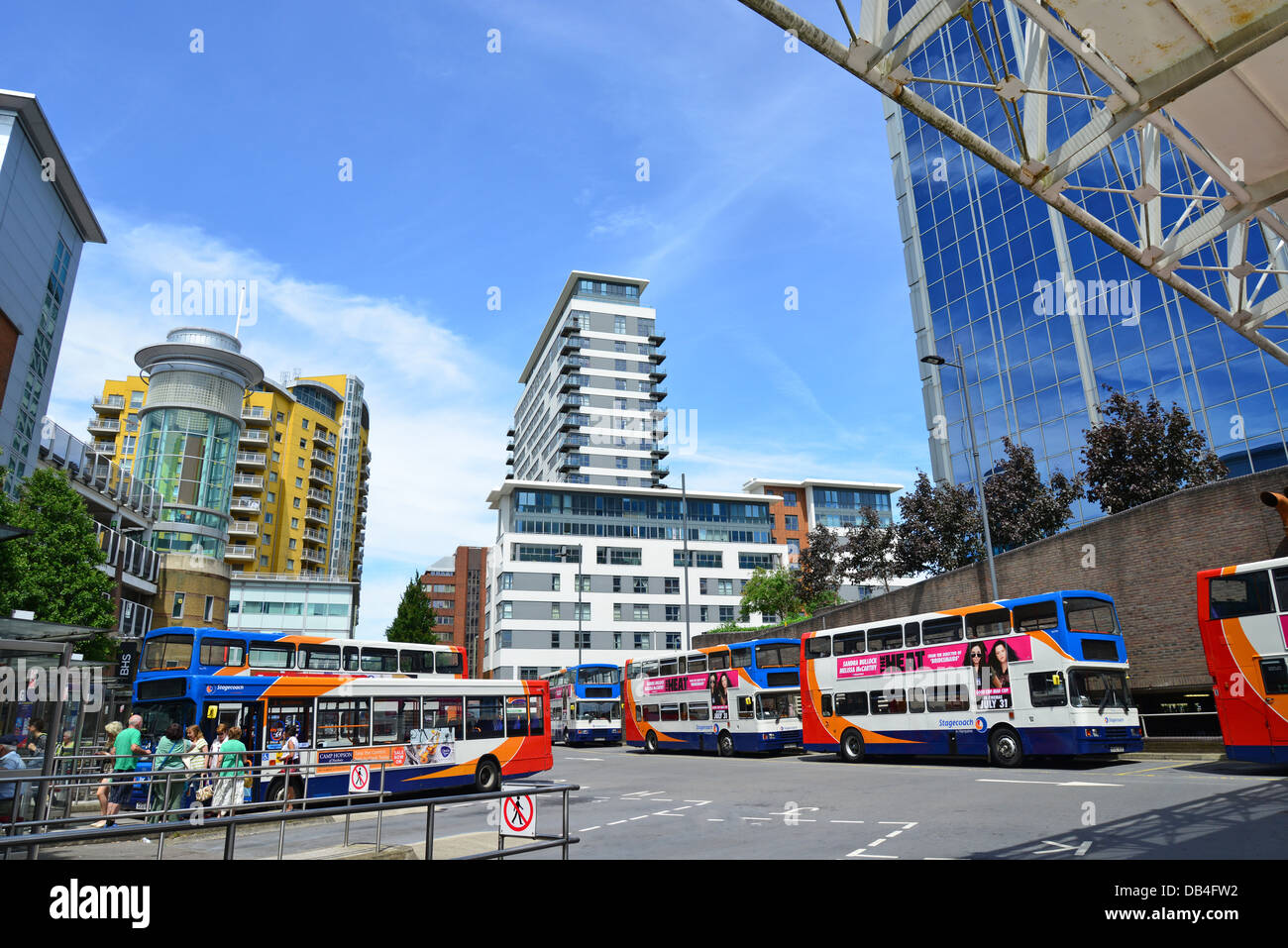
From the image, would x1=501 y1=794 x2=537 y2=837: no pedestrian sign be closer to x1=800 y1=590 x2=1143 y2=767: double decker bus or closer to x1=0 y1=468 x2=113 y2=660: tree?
x1=800 y1=590 x2=1143 y2=767: double decker bus

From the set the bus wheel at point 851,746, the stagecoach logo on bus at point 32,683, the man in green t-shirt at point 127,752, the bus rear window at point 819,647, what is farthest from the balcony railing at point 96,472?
the bus wheel at point 851,746

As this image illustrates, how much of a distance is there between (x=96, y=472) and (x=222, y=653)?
29.9 m

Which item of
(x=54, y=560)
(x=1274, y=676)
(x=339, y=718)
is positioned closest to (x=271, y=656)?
(x=339, y=718)

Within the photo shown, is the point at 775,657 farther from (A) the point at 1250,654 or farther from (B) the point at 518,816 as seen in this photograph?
(B) the point at 518,816

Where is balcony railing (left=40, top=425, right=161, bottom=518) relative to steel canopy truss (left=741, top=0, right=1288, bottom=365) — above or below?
→ above

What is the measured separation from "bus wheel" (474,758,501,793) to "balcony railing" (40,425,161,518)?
30403mm

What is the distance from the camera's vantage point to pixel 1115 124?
6898 mm

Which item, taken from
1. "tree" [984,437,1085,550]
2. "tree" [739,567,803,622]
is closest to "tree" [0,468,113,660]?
"tree" [984,437,1085,550]

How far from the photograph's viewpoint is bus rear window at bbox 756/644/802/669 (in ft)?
97.0

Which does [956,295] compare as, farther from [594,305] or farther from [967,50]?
[594,305]

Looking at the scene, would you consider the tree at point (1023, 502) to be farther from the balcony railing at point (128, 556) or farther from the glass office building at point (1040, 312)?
the balcony railing at point (128, 556)

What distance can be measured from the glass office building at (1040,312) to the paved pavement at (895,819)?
72.3ft
